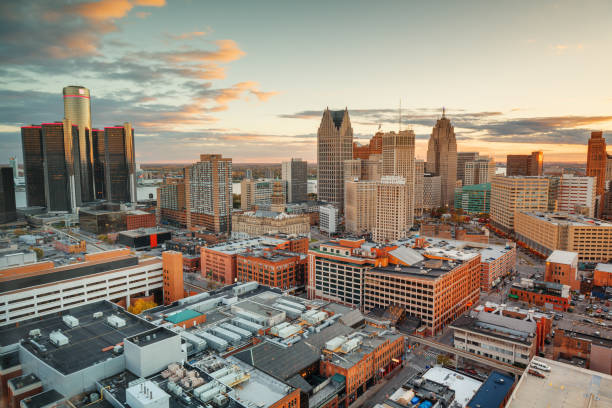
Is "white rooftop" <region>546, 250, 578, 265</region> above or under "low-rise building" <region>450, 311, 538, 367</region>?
above

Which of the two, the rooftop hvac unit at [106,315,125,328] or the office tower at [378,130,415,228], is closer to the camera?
the rooftop hvac unit at [106,315,125,328]

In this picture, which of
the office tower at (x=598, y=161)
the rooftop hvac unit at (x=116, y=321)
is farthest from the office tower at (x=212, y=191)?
the office tower at (x=598, y=161)

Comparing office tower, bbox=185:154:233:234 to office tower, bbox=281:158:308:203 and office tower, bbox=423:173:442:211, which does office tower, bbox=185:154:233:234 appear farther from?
office tower, bbox=423:173:442:211

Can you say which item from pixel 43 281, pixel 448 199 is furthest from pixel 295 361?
pixel 448 199

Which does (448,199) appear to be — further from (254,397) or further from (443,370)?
(254,397)

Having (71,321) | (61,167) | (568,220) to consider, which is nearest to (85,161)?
(61,167)

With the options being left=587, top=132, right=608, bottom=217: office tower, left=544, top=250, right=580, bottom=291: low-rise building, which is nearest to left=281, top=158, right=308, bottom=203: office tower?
left=587, top=132, right=608, bottom=217: office tower
